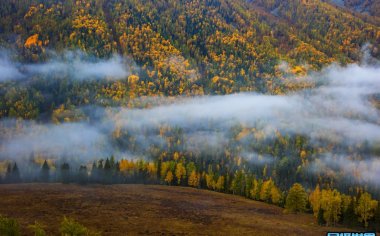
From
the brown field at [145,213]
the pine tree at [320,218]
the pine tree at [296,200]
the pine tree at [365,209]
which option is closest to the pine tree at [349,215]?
the pine tree at [365,209]

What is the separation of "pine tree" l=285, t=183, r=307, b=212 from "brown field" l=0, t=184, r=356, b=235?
4.45 metres

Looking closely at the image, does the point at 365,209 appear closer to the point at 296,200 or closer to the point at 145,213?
the point at 296,200

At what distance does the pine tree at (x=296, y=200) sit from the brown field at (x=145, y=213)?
175 inches

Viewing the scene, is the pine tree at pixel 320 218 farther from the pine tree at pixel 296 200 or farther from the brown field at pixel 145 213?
the pine tree at pixel 296 200

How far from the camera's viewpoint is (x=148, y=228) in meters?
89.2

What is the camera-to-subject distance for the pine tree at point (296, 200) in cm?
14275

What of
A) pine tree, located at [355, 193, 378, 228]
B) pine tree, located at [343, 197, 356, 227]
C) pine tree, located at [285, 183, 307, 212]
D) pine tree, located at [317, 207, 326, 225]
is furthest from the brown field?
pine tree, located at [355, 193, 378, 228]

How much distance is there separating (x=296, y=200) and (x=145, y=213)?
193 ft

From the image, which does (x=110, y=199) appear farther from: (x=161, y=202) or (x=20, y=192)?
(x=20, y=192)

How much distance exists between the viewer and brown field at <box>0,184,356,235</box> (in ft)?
298

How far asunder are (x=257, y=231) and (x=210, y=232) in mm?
12271

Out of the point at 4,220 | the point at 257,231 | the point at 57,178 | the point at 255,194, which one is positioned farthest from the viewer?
the point at 57,178

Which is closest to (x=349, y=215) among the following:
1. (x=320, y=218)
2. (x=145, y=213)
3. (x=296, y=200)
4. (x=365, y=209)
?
(x=365, y=209)

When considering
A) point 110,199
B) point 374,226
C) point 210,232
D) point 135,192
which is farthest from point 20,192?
point 374,226
